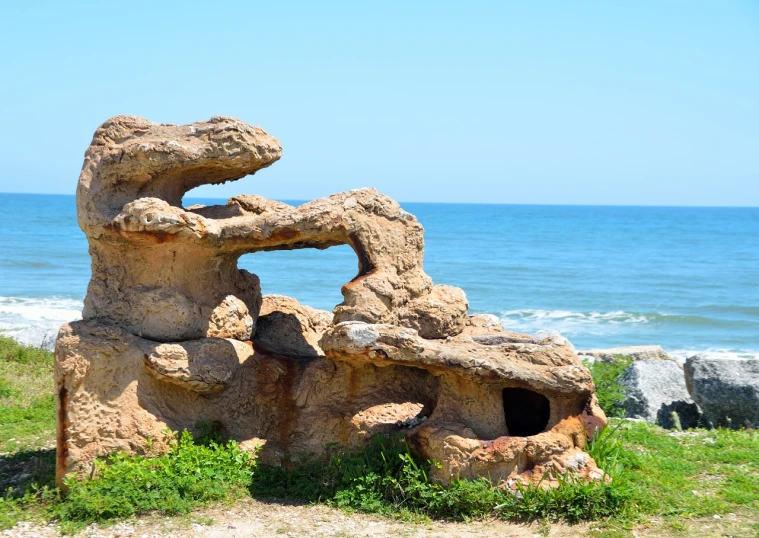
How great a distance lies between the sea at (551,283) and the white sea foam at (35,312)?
3cm

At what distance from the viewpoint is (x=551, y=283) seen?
3059 centimetres

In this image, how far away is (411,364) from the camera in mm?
6590

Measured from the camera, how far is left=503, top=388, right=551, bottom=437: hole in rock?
7.07 meters

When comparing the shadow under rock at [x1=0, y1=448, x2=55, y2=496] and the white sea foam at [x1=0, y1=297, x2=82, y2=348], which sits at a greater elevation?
the white sea foam at [x1=0, y1=297, x2=82, y2=348]

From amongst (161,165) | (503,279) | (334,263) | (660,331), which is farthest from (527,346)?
(334,263)

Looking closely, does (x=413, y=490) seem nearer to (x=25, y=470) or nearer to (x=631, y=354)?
(x=25, y=470)

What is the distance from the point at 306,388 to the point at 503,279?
2474 centimetres

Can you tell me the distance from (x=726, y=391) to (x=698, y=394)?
0.28 meters

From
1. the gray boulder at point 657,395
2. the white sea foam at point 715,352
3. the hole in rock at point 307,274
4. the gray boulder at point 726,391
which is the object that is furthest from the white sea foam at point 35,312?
the white sea foam at point 715,352

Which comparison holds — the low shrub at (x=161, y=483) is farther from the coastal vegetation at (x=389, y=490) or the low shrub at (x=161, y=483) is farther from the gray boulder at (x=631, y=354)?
the gray boulder at (x=631, y=354)

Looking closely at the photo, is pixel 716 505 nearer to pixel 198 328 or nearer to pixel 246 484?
pixel 246 484

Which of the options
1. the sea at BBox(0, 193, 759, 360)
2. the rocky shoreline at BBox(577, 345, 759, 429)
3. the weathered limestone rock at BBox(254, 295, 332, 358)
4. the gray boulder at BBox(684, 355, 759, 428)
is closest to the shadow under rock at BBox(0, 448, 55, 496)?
the weathered limestone rock at BBox(254, 295, 332, 358)

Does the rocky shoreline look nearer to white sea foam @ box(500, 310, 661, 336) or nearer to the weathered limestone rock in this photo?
the weathered limestone rock

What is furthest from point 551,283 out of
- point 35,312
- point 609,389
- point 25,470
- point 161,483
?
point 161,483
